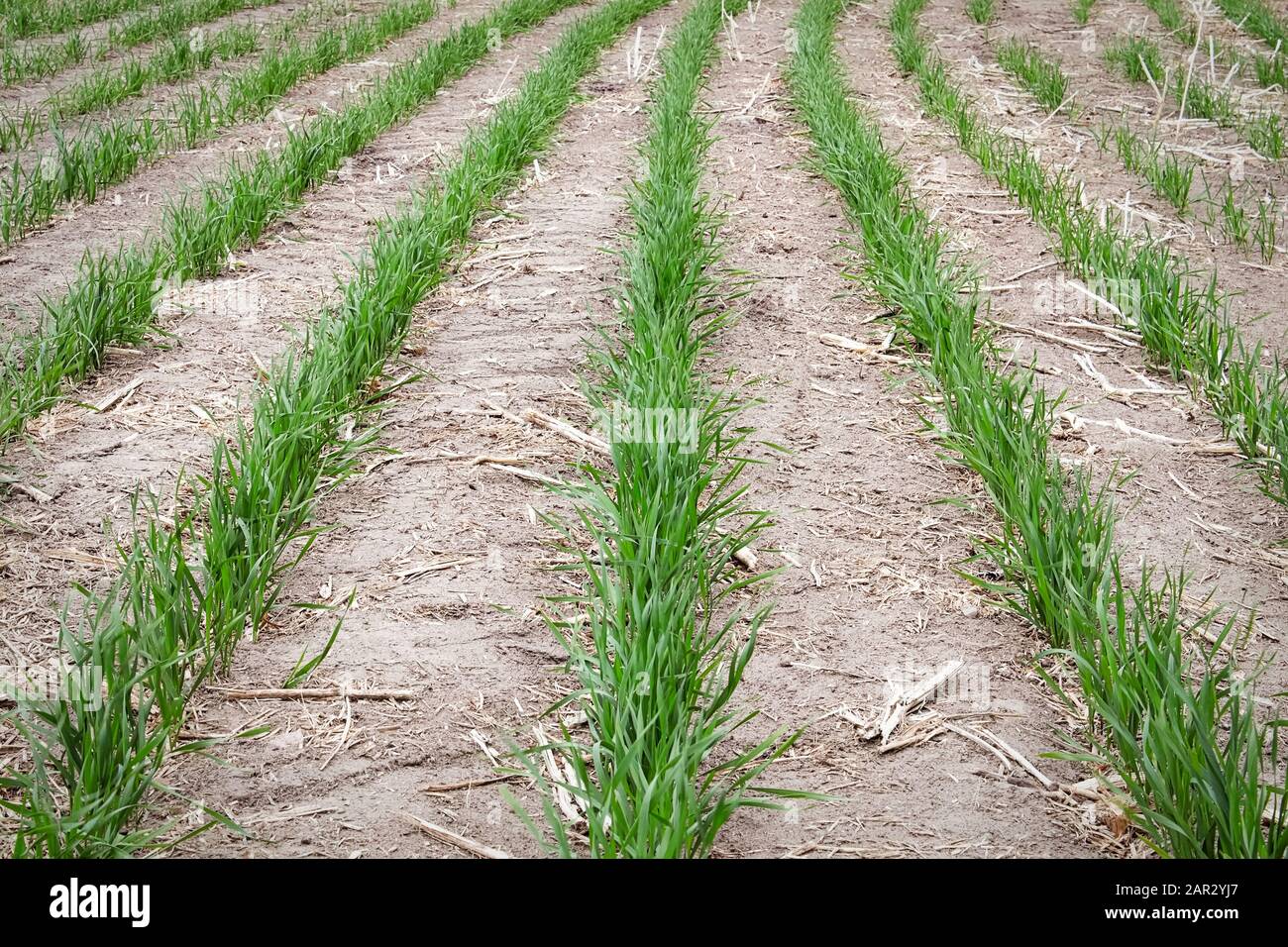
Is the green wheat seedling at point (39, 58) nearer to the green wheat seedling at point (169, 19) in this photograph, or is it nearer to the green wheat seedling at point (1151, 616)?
the green wheat seedling at point (169, 19)

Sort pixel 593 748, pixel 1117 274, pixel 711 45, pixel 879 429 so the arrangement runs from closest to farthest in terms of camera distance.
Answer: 1. pixel 593 748
2. pixel 879 429
3. pixel 1117 274
4. pixel 711 45

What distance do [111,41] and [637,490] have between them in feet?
22.5

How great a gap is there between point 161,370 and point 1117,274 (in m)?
3.14

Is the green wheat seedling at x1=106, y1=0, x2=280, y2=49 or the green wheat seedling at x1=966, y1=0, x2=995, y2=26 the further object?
the green wheat seedling at x1=966, y1=0, x2=995, y2=26

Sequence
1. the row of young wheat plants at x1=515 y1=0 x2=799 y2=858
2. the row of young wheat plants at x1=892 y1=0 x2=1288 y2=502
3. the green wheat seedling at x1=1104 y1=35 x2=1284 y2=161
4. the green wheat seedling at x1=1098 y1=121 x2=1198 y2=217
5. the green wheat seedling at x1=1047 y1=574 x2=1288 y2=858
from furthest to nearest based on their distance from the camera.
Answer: the green wheat seedling at x1=1104 y1=35 x2=1284 y2=161 → the green wheat seedling at x1=1098 y1=121 x2=1198 y2=217 → the row of young wheat plants at x1=892 y1=0 x2=1288 y2=502 → the row of young wheat plants at x1=515 y1=0 x2=799 y2=858 → the green wheat seedling at x1=1047 y1=574 x2=1288 y2=858

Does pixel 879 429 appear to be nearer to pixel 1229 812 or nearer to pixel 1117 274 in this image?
pixel 1117 274

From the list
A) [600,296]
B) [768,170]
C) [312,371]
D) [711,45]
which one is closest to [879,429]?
[600,296]

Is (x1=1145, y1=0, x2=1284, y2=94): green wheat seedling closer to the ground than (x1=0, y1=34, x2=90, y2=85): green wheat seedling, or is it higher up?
higher up

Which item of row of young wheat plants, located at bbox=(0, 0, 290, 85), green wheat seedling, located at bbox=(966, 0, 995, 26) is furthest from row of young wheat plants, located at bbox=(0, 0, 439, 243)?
green wheat seedling, located at bbox=(966, 0, 995, 26)

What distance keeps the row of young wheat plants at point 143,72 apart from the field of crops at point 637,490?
0.09 m

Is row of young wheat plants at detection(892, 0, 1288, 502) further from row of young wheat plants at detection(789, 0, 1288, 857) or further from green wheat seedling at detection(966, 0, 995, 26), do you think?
green wheat seedling at detection(966, 0, 995, 26)

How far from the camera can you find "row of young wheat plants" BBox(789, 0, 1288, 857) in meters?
1.56

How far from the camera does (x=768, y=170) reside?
5.18 metres

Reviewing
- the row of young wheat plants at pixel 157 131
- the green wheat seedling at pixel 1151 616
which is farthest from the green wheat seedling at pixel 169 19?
the green wheat seedling at pixel 1151 616
